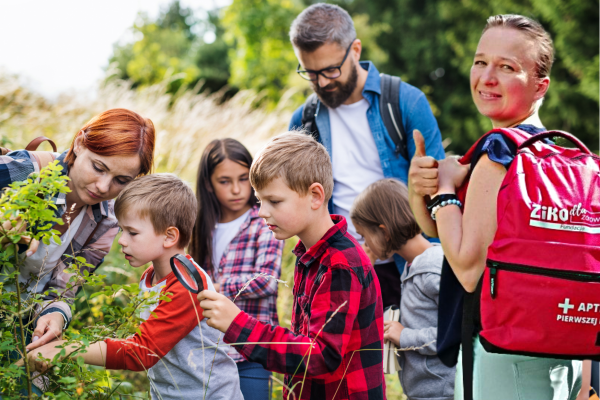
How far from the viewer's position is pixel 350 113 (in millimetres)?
3625

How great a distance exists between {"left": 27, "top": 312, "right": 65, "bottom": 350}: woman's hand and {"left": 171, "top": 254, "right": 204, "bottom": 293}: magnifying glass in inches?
22.6

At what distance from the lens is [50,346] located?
1.91m

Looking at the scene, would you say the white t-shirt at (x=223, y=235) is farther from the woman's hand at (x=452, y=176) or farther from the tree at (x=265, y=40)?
the tree at (x=265, y=40)

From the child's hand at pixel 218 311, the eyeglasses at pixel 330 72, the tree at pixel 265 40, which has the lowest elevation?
the child's hand at pixel 218 311

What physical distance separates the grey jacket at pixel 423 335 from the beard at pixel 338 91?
51.2 inches

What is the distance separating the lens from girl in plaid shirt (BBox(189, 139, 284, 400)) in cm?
306

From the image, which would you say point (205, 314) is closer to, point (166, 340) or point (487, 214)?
point (166, 340)

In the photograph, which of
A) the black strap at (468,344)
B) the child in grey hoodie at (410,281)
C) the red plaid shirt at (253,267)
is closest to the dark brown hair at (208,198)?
the red plaid shirt at (253,267)

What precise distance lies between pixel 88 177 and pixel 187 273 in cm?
78

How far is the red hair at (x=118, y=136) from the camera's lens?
92.9 inches

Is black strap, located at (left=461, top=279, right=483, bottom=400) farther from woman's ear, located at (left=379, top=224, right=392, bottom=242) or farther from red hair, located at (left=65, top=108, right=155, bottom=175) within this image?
red hair, located at (left=65, top=108, right=155, bottom=175)

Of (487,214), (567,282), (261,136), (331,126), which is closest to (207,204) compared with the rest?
(331,126)

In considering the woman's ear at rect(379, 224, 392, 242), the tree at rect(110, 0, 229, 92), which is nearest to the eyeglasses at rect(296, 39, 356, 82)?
the woman's ear at rect(379, 224, 392, 242)

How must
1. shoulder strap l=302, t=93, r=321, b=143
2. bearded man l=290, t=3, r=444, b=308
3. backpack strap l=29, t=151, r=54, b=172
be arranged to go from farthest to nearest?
shoulder strap l=302, t=93, r=321, b=143, bearded man l=290, t=3, r=444, b=308, backpack strap l=29, t=151, r=54, b=172
